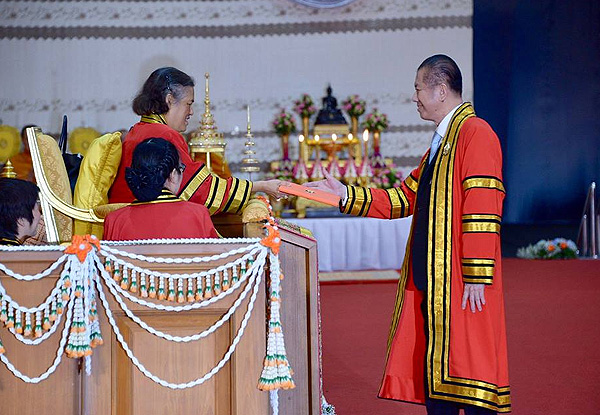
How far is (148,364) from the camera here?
226 cm

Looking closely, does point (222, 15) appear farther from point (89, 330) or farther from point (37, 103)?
point (89, 330)

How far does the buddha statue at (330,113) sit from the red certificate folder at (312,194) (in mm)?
5970

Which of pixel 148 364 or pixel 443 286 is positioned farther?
pixel 443 286

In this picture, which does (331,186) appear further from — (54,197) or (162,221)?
(54,197)

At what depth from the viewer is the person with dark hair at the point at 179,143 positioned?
9.65 feet

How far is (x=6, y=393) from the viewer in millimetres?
2234

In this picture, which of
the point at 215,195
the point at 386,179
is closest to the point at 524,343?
the point at 215,195

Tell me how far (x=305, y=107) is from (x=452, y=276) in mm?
6855

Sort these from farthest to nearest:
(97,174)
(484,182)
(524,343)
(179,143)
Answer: (524,343) < (97,174) < (179,143) < (484,182)

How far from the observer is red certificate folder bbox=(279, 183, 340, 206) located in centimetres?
286

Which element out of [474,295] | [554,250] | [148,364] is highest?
[554,250]

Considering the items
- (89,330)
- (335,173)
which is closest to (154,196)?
(89,330)

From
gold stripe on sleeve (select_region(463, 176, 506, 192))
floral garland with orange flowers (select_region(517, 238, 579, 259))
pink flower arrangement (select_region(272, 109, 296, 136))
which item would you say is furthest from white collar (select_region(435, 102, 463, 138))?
floral garland with orange flowers (select_region(517, 238, 579, 259))

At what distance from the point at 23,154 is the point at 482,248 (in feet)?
22.4
